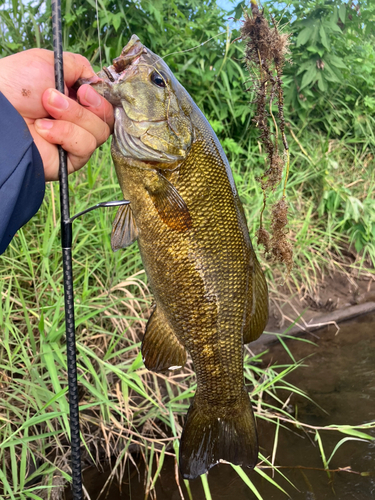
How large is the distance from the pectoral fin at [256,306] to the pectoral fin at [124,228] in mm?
447

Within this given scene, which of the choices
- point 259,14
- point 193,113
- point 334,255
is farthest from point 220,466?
point 334,255

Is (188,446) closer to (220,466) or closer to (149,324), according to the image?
(149,324)

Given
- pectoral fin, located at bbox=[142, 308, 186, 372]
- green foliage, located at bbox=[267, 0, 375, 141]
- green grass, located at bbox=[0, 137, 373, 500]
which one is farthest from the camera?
green foliage, located at bbox=[267, 0, 375, 141]

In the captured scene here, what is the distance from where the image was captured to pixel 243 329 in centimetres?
147

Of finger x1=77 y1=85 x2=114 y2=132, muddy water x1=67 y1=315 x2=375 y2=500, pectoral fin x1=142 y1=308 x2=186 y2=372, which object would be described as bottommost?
muddy water x1=67 y1=315 x2=375 y2=500

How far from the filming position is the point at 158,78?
130 centimetres

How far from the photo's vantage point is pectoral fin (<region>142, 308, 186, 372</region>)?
4.63 feet

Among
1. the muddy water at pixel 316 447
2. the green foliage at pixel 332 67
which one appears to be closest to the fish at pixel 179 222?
the muddy water at pixel 316 447

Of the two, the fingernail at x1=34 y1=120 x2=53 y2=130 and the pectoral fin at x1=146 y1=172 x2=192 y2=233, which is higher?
the fingernail at x1=34 y1=120 x2=53 y2=130

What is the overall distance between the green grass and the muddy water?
85 mm

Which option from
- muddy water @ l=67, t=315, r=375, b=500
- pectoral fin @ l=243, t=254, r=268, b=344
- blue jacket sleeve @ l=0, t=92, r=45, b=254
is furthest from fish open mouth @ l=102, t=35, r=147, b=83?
A: muddy water @ l=67, t=315, r=375, b=500

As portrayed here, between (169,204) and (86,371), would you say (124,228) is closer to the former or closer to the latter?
(169,204)

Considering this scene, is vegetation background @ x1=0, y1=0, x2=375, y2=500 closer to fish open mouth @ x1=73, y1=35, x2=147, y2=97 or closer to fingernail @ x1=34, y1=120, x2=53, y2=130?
fish open mouth @ x1=73, y1=35, x2=147, y2=97

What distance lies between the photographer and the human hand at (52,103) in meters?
1.25
